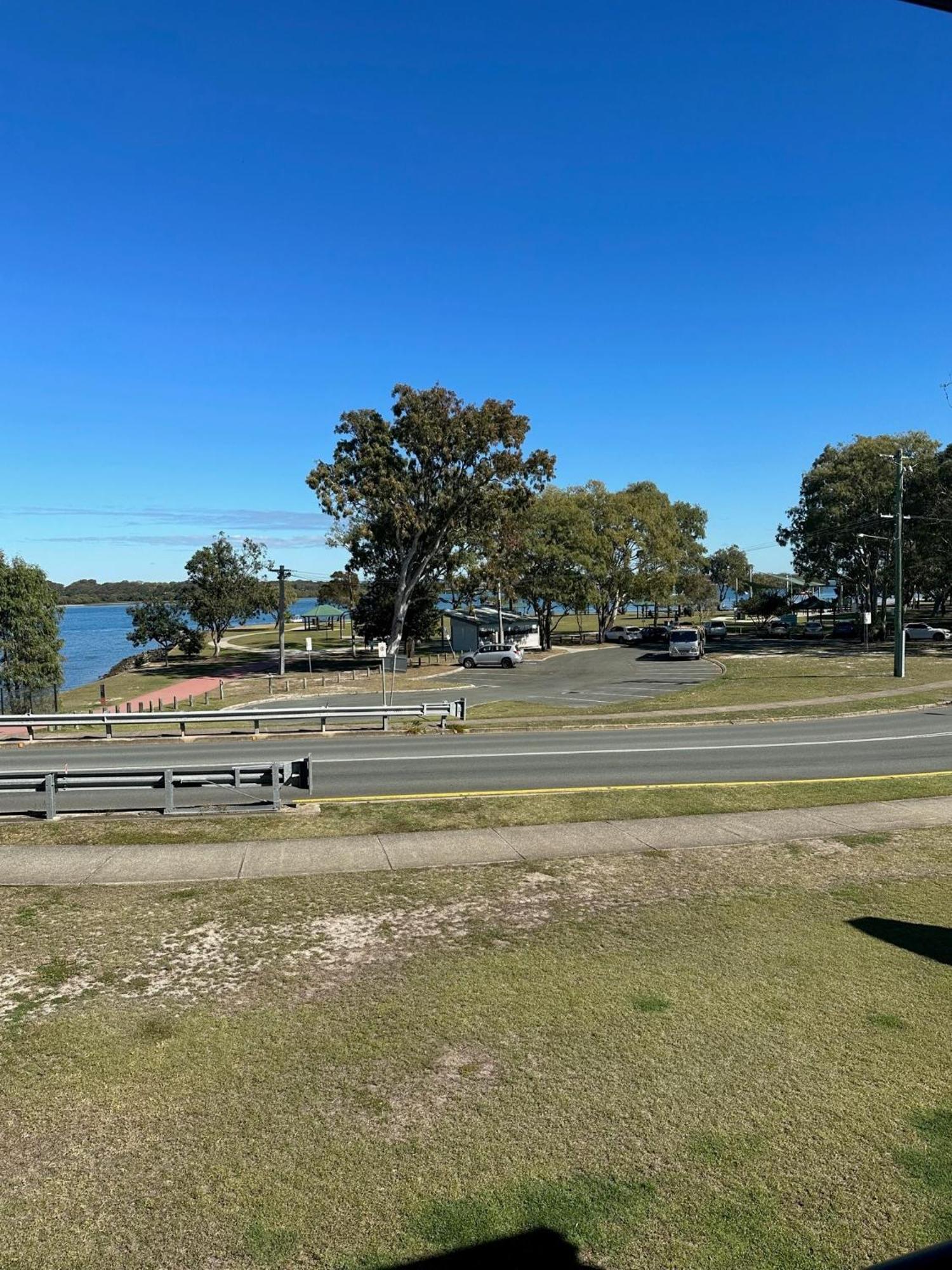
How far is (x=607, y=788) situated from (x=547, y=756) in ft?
12.8

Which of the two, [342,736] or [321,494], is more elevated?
[321,494]

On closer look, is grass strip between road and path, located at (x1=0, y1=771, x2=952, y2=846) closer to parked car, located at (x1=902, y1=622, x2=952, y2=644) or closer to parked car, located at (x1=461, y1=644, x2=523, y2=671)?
parked car, located at (x1=461, y1=644, x2=523, y2=671)

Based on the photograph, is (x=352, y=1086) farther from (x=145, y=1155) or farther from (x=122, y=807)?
(x=122, y=807)

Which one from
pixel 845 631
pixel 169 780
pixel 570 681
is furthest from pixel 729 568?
pixel 169 780

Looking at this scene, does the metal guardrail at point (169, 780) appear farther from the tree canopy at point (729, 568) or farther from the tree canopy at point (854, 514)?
the tree canopy at point (729, 568)

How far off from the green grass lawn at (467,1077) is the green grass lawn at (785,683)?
2021 centimetres

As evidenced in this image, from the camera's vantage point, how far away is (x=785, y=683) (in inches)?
1479

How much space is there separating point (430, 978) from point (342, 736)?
16858mm

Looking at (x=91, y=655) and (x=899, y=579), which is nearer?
(x=899, y=579)

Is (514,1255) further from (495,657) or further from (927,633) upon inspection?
(927,633)

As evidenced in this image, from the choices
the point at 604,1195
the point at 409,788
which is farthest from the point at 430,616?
the point at 604,1195

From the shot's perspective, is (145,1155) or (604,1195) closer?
(604,1195)

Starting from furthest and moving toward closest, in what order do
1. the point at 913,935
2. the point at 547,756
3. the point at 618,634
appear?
the point at 618,634 < the point at 547,756 < the point at 913,935

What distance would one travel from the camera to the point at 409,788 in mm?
16250
